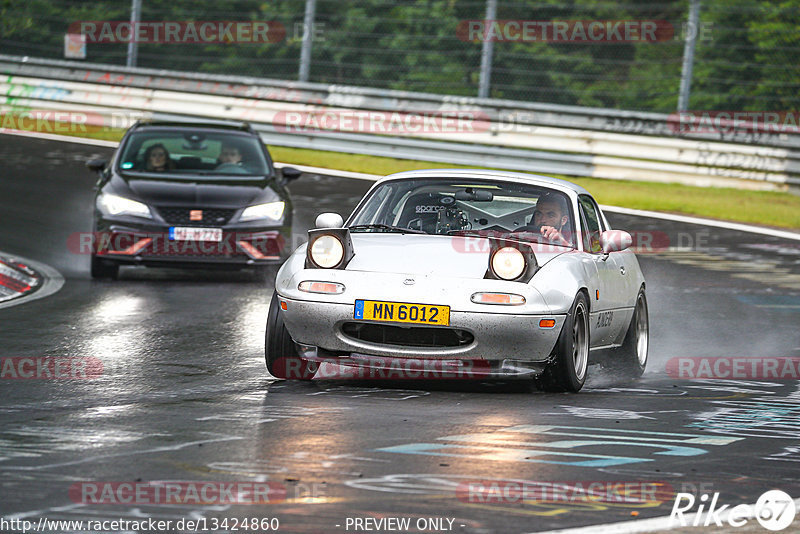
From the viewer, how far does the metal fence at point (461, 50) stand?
2120 cm

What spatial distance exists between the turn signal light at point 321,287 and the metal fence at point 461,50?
12536 millimetres

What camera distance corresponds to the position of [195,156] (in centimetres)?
1384

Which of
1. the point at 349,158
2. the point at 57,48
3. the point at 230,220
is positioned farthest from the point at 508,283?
the point at 57,48

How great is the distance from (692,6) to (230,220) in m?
10.1

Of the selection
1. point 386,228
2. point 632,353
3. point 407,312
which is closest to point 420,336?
point 407,312

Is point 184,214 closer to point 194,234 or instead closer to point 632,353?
point 194,234

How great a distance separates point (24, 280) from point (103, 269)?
748 mm

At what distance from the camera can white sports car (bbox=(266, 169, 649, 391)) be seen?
23.9 feet

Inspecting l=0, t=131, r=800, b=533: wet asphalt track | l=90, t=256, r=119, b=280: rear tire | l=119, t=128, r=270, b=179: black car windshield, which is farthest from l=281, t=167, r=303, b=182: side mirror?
l=0, t=131, r=800, b=533: wet asphalt track

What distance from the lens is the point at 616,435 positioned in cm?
644

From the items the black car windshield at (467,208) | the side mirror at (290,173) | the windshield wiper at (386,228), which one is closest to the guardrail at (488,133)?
the side mirror at (290,173)

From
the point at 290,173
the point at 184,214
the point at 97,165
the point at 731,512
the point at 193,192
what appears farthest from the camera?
the point at 290,173

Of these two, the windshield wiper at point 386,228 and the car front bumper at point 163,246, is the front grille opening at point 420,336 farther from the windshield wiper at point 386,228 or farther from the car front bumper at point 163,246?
the car front bumper at point 163,246

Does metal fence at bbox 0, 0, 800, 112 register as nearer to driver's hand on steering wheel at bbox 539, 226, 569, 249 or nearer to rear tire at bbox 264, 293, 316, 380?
driver's hand on steering wheel at bbox 539, 226, 569, 249
